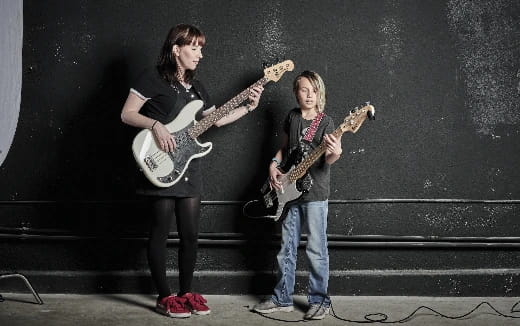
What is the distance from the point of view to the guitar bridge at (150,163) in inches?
123

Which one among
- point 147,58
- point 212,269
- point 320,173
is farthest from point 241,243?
point 147,58

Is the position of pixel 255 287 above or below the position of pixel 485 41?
below

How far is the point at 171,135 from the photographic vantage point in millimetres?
3154

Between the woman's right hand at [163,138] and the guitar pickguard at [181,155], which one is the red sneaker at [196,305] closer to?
the guitar pickguard at [181,155]

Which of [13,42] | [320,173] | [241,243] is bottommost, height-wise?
[241,243]

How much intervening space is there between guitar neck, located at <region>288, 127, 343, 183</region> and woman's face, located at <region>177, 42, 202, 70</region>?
2.27 feet

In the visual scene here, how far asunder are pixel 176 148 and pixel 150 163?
0.45ft

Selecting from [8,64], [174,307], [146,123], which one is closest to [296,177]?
[146,123]

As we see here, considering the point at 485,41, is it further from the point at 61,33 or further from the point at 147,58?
the point at 61,33

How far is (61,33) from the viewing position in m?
3.74

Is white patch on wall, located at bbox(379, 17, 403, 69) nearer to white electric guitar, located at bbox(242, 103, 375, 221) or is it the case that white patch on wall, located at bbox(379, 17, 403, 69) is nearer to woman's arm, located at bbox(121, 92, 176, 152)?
white electric guitar, located at bbox(242, 103, 375, 221)

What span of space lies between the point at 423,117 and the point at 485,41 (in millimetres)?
516

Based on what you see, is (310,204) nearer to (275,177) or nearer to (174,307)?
(275,177)

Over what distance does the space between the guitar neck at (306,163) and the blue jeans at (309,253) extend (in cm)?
14
